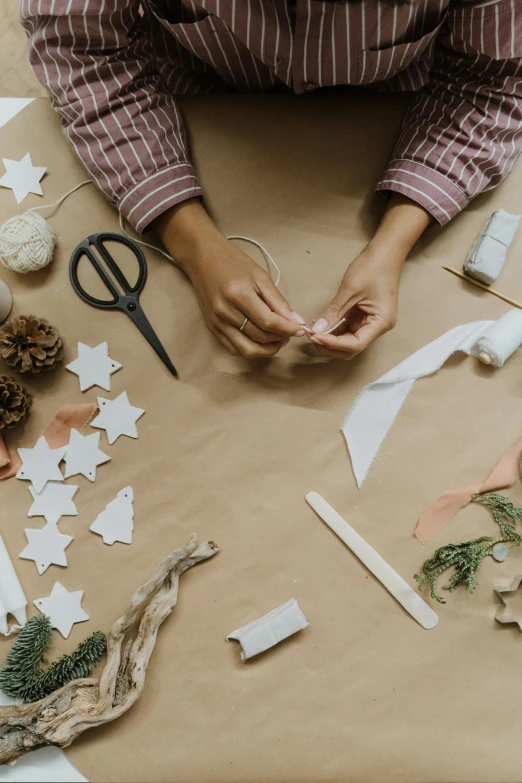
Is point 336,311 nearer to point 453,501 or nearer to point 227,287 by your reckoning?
point 227,287

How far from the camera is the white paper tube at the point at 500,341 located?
78cm

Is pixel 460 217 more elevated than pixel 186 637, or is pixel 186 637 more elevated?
pixel 460 217

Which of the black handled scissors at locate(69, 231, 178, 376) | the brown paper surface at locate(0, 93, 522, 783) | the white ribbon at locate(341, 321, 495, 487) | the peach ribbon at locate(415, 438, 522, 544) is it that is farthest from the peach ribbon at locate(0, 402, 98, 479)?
the peach ribbon at locate(415, 438, 522, 544)

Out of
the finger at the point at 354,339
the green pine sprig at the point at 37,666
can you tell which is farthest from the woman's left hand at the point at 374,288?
the green pine sprig at the point at 37,666

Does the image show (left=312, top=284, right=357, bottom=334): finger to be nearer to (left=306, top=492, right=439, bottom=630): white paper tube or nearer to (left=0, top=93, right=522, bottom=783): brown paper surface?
(left=0, top=93, right=522, bottom=783): brown paper surface

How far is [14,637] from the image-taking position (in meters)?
0.76

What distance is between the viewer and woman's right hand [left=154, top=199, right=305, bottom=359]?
2.42 ft

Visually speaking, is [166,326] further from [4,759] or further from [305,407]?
[4,759]

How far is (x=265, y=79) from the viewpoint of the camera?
2.77 ft

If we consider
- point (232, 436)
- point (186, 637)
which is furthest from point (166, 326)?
Result: point (186, 637)

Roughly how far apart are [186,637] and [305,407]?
1.06 feet

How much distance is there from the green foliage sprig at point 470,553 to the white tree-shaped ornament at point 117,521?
1.21 feet

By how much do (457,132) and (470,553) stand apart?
0.53 m

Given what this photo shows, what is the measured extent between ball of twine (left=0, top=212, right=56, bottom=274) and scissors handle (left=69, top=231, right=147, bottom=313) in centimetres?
4
